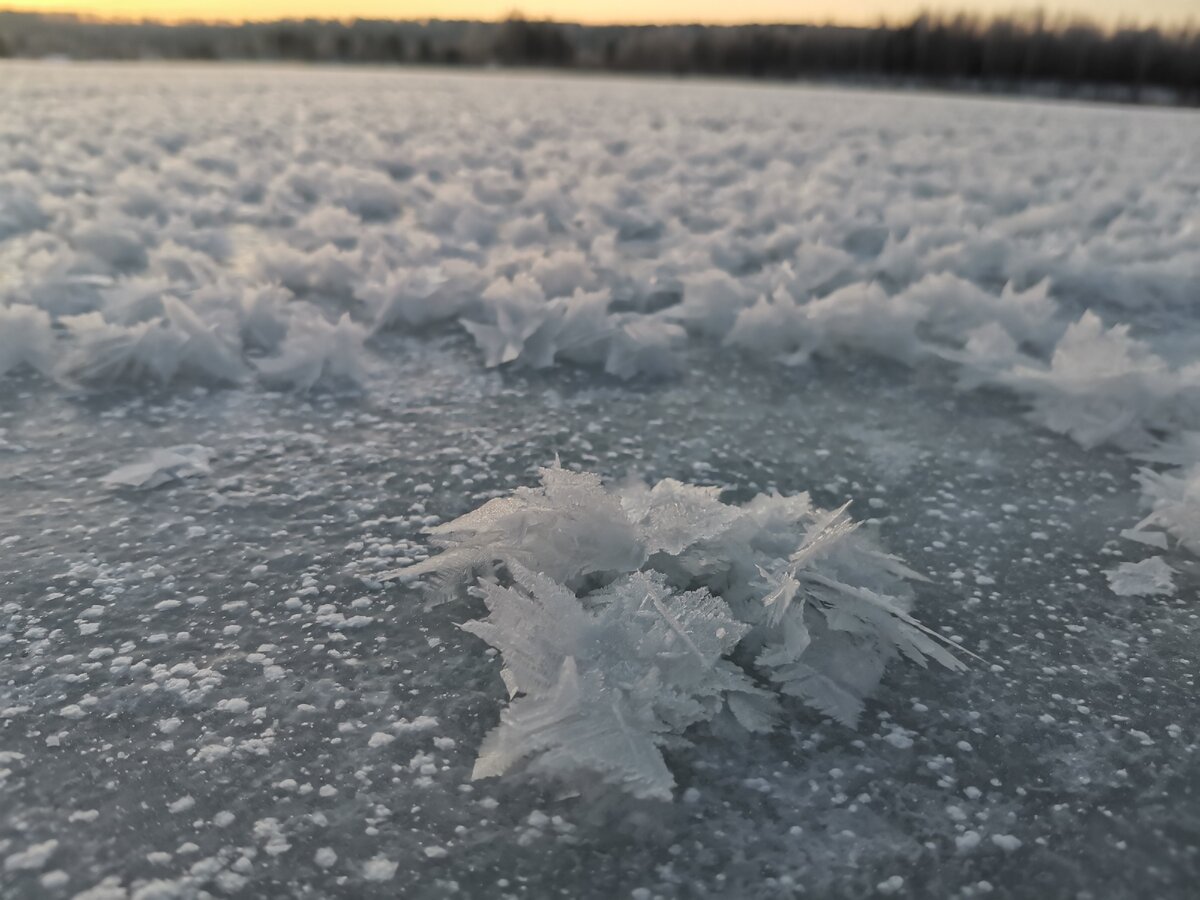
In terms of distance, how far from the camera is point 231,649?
1.48 meters

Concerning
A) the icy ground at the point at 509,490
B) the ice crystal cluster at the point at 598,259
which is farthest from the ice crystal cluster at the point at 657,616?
the ice crystal cluster at the point at 598,259

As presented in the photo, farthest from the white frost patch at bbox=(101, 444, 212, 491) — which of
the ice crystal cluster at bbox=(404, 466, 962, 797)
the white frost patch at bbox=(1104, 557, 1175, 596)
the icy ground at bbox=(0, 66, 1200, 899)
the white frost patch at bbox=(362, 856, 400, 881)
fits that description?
the white frost patch at bbox=(1104, 557, 1175, 596)

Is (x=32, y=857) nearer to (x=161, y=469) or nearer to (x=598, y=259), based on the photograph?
(x=161, y=469)

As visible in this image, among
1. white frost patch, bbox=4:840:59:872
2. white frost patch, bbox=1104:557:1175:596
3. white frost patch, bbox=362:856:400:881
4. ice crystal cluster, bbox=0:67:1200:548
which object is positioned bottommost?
white frost patch, bbox=362:856:400:881

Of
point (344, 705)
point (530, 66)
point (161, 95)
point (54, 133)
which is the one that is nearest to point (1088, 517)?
point (344, 705)

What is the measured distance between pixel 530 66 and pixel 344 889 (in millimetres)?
41891

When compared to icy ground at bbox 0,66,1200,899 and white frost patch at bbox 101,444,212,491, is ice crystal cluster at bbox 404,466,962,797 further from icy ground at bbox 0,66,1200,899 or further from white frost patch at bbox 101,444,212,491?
white frost patch at bbox 101,444,212,491

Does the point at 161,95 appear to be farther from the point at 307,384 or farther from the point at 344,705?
the point at 344,705

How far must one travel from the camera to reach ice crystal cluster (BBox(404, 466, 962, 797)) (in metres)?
1.25

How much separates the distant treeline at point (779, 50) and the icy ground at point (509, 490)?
29.4 metres

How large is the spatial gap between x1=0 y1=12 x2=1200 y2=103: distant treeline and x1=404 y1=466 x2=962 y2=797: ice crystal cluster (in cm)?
3139

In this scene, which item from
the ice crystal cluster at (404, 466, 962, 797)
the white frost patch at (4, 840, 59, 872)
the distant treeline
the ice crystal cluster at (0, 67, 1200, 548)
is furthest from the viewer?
the distant treeline

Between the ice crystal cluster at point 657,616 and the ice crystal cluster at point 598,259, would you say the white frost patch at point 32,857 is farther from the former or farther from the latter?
the ice crystal cluster at point 598,259

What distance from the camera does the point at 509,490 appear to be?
2.10 metres
